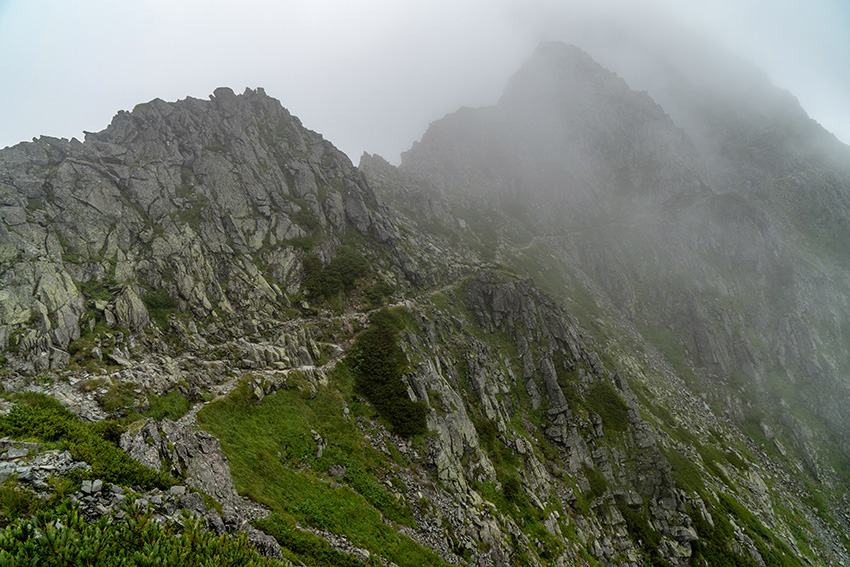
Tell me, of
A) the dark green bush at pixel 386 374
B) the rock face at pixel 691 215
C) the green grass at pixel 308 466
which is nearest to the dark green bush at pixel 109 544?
the green grass at pixel 308 466

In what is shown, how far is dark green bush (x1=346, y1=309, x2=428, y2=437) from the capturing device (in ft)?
128

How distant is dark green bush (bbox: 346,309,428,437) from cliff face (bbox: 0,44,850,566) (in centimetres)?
34

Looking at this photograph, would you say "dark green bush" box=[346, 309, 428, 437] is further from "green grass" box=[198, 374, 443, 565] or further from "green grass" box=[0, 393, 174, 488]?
"green grass" box=[0, 393, 174, 488]

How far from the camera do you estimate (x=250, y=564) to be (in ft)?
36.5

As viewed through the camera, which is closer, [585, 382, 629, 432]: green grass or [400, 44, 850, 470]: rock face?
[585, 382, 629, 432]: green grass

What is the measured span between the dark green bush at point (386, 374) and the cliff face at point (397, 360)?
344mm

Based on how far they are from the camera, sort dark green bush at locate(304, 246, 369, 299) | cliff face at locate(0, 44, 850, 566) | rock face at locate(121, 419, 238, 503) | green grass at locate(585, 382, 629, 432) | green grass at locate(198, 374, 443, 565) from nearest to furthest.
Answer: rock face at locate(121, 419, 238, 503) < green grass at locate(198, 374, 443, 565) < cliff face at locate(0, 44, 850, 566) < green grass at locate(585, 382, 629, 432) < dark green bush at locate(304, 246, 369, 299)

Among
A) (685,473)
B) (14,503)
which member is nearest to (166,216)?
(14,503)

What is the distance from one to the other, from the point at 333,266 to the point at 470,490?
4269 centimetres

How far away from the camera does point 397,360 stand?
45.2m

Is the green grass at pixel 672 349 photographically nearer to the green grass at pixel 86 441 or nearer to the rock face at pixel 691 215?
the rock face at pixel 691 215

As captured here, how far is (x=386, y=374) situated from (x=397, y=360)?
2.59 metres

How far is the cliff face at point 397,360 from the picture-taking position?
28.1 metres

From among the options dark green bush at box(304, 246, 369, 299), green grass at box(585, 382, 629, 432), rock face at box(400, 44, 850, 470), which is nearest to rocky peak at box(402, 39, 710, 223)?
rock face at box(400, 44, 850, 470)
